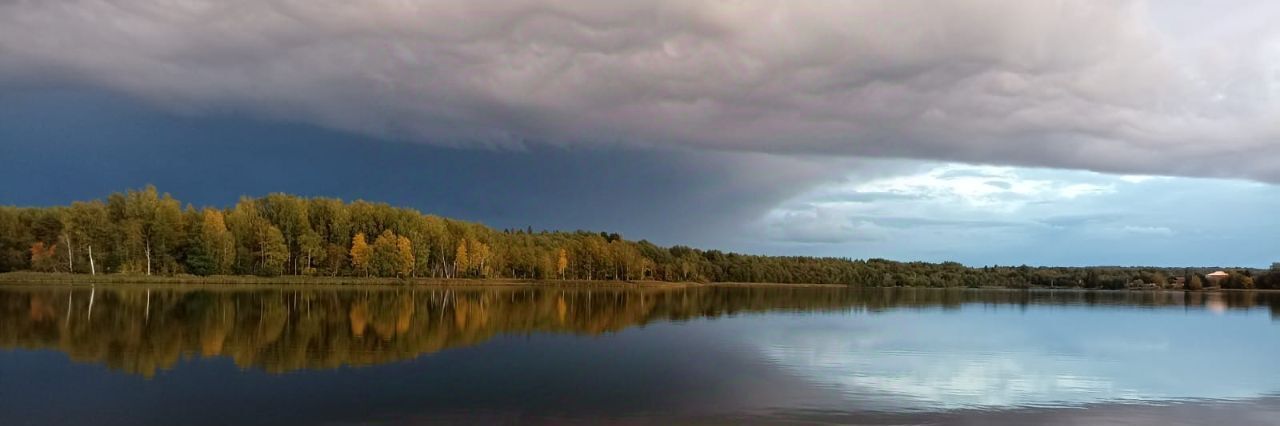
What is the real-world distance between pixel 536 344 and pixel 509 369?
24.9 ft

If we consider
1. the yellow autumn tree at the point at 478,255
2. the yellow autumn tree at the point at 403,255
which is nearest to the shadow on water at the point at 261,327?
the yellow autumn tree at the point at 403,255

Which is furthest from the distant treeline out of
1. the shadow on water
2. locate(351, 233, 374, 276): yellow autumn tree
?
the shadow on water

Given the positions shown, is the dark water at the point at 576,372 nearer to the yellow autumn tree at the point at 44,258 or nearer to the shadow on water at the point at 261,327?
the shadow on water at the point at 261,327

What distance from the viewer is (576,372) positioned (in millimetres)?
23703

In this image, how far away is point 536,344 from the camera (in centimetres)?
3141

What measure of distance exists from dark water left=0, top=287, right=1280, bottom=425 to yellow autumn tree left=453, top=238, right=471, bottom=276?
67.1 metres

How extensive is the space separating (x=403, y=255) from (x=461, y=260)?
37.5ft

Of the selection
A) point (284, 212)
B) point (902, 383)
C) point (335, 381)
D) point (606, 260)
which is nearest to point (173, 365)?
point (335, 381)

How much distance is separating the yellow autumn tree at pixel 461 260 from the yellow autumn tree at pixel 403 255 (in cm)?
904

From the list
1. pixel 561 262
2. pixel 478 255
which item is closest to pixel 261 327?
pixel 478 255

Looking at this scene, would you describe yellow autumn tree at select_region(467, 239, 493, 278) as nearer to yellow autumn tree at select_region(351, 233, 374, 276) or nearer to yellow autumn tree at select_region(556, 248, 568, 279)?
yellow autumn tree at select_region(351, 233, 374, 276)

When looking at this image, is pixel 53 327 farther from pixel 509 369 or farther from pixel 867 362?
pixel 867 362

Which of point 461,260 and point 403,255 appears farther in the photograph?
point 461,260

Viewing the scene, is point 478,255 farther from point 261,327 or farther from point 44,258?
point 261,327
